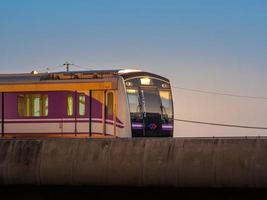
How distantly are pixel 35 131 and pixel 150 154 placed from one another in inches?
568

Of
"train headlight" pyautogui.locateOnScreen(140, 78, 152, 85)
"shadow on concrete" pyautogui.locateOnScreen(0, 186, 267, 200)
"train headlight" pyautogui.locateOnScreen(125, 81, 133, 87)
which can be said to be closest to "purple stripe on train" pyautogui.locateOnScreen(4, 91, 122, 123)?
"train headlight" pyautogui.locateOnScreen(125, 81, 133, 87)

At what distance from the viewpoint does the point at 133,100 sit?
2417cm

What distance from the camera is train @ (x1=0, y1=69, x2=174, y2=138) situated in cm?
2400

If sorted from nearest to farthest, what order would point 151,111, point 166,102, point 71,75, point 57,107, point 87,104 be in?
point 87,104 → point 151,111 → point 57,107 → point 71,75 → point 166,102

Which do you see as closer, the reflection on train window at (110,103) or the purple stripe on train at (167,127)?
the reflection on train window at (110,103)

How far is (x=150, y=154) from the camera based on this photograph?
1198 cm

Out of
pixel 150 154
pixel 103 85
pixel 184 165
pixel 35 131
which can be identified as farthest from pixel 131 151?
pixel 35 131

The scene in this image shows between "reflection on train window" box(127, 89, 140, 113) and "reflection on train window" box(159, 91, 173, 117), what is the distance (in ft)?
5.32

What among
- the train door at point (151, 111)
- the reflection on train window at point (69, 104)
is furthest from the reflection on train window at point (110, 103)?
the reflection on train window at point (69, 104)

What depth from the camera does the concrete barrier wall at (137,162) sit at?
11.2 meters

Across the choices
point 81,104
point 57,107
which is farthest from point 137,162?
point 57,107

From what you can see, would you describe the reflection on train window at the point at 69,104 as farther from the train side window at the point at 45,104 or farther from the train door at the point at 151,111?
the train door at the point at 151,111

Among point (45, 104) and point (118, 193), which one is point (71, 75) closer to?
point (45, 104)

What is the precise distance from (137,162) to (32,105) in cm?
1468
